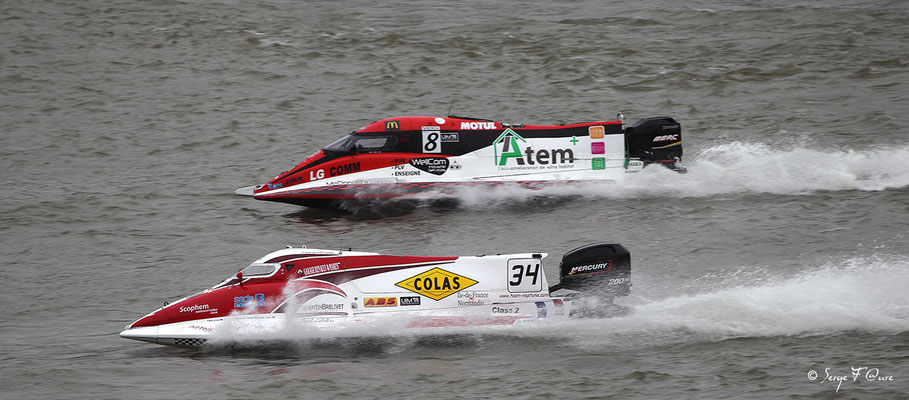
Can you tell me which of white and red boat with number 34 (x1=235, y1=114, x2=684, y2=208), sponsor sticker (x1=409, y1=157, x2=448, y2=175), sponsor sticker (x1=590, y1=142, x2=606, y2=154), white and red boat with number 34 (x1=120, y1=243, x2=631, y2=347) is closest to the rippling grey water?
white and red boat with number 34 (x1=120, y1=243, x2=631, y2=347)

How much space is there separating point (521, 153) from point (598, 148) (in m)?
1.61

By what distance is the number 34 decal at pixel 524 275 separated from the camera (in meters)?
13.9

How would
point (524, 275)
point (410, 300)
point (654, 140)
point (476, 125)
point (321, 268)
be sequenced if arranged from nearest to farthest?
point (524, 275) → point (410, 300) → point (321, 268) → point (654, 140) → point (476, 125)

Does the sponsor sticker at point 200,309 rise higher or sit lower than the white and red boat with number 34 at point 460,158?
lower

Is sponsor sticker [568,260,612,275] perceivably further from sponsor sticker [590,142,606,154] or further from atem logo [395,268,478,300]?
sponsor sticker [590,142,606,154]

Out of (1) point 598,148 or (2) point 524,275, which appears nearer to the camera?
(2) point 524,275

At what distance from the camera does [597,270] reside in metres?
13.9

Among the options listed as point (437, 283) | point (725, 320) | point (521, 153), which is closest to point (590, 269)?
point (725, 320)

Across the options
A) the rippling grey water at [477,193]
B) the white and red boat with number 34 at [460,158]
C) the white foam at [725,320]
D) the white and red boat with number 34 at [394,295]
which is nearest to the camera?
the rippling grey water at [477,193]

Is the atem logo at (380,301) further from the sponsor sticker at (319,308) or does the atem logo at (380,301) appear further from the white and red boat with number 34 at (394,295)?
the sponsor sticker at (319,308)

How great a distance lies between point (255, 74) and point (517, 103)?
8.27 metres

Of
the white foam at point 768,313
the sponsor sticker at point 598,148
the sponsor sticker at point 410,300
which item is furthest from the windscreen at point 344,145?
the white foam at point 768,313

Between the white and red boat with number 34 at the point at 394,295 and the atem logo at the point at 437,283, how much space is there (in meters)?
0.01

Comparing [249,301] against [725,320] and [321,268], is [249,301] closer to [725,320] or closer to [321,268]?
[321,268]
